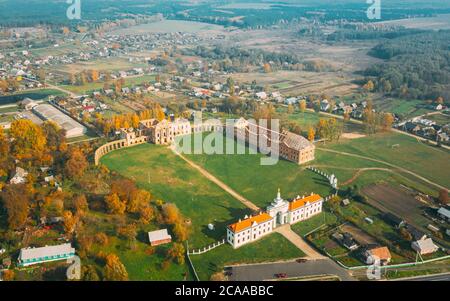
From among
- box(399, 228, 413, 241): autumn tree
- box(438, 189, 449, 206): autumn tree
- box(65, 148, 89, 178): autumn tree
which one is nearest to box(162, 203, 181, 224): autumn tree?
box(65, 148, 89, 178): autumn tree

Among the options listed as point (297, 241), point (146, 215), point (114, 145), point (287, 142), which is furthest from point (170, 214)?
point (114, 145)

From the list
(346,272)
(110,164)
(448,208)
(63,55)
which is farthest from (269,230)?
(63,55)

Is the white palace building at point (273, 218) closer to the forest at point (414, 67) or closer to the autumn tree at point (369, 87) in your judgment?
the forest at point (414, 67)

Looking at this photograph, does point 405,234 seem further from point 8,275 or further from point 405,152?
point 8,275

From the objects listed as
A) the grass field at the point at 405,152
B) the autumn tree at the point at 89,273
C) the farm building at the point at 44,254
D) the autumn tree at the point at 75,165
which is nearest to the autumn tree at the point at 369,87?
the grass field at the point at 405,152

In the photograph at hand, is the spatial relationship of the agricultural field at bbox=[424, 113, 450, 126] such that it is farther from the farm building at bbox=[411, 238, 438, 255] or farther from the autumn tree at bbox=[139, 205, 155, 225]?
the autumn tree at bbox=[139, 205, 155, 225]

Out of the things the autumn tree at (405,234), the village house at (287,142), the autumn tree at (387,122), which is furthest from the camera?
the autumn tree at (387,122)

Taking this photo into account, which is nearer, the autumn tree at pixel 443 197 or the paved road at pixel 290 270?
the paved road at pixel 290 270
